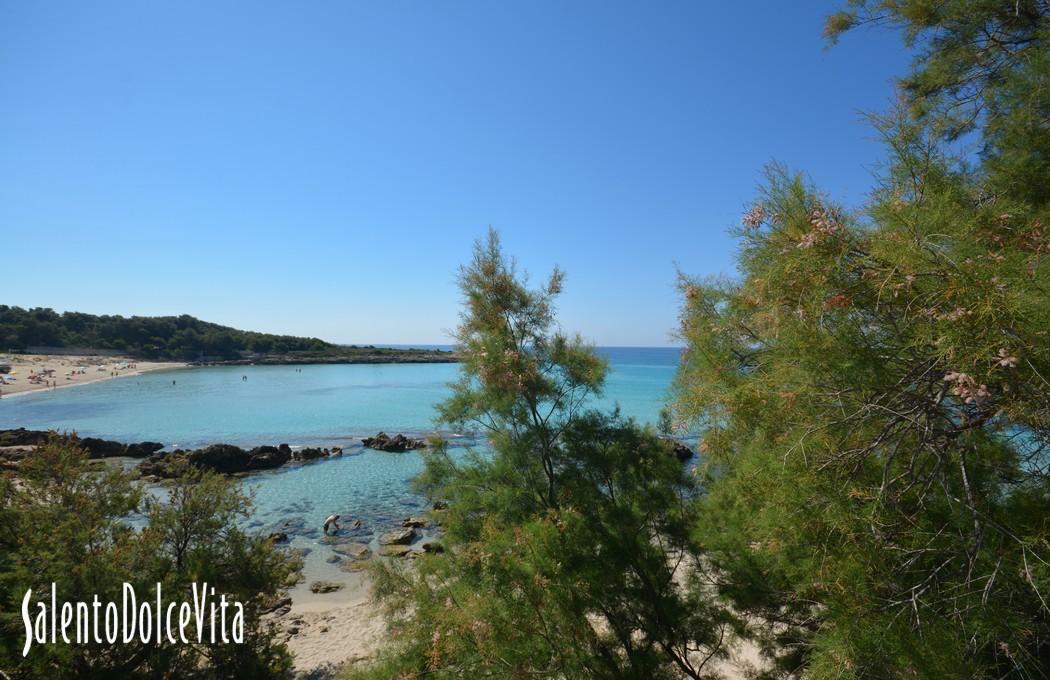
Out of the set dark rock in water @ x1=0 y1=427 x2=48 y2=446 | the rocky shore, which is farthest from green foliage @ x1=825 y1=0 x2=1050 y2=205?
dark rock in water @ x1=0 y1=427 x2=48 y2=446

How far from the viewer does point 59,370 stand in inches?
2317

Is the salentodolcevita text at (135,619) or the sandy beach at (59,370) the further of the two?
the sandy beach at (59,370)

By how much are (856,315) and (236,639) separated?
8540 mm

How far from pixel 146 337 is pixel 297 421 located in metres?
74.5

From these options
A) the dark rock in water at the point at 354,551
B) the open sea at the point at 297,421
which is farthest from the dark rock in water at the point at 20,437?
the dark rock in water at the point at 354,551

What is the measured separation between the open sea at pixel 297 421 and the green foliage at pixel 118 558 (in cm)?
181

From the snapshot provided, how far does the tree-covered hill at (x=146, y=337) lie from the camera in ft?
243

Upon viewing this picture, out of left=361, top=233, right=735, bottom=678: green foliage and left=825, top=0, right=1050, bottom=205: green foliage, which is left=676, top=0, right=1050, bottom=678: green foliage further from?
left=361, top=233, right=735, bottom=678: green foliage

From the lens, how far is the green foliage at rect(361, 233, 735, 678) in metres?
4.70

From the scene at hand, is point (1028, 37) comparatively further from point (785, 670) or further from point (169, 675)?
point (169, 675)

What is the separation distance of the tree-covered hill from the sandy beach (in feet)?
15.8

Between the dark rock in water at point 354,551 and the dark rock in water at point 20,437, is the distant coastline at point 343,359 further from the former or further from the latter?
the dark rock in water at point 354,551

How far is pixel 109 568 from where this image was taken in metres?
5.81

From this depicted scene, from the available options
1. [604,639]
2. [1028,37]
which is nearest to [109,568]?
[604,639]
